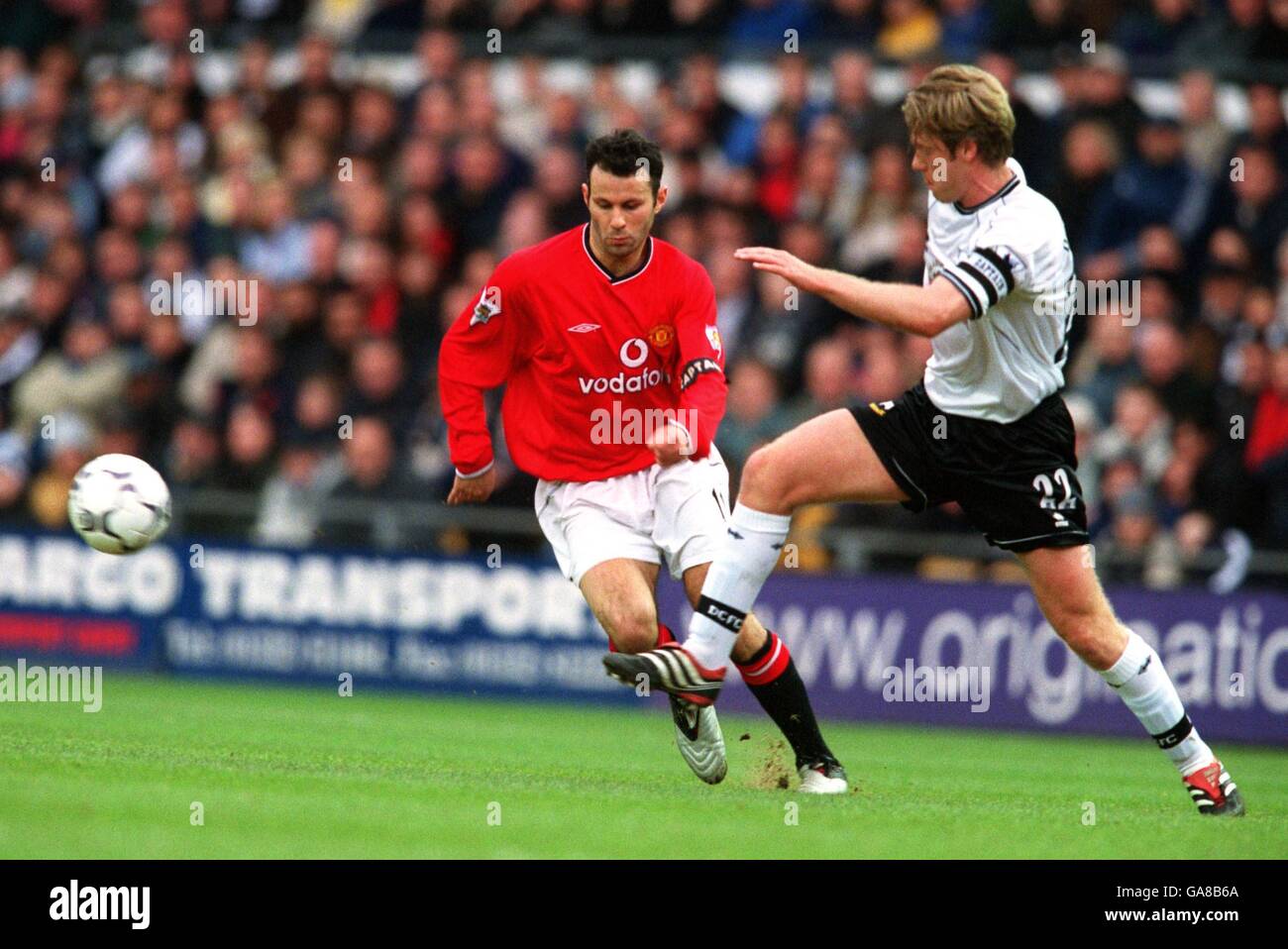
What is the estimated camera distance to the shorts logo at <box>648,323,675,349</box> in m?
8.58

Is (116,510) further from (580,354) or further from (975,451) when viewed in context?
(975,451)

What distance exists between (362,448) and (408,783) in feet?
22.2

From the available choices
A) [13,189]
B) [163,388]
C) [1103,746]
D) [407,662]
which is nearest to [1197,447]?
[1103,746]

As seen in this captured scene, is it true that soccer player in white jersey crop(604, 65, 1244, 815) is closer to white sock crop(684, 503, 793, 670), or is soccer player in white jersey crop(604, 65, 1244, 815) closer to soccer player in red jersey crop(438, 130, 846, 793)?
white sock crop(684, 503, 793, 670)

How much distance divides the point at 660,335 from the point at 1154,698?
241 centimetres

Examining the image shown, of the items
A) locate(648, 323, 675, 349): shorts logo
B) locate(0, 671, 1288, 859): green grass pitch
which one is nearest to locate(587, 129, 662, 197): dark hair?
locate(648, 323, 675, 349): shorts logo

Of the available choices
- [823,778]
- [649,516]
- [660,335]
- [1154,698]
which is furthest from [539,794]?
[1154,698]

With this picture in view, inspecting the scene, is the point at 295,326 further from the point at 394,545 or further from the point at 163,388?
the point at 394,545

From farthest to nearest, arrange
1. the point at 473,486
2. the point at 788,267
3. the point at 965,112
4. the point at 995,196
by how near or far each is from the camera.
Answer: the point at 473,486, the point at 995,196, the point at 965,112, the point at 788,267

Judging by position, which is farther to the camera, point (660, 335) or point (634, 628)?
point (660, 335)

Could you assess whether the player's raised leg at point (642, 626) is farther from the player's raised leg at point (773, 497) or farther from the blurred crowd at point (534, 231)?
the blurred crowd at point (534, 231)

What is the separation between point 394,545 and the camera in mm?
→ 14781

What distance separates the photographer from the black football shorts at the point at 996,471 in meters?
7.74

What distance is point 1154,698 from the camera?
26.0ft
